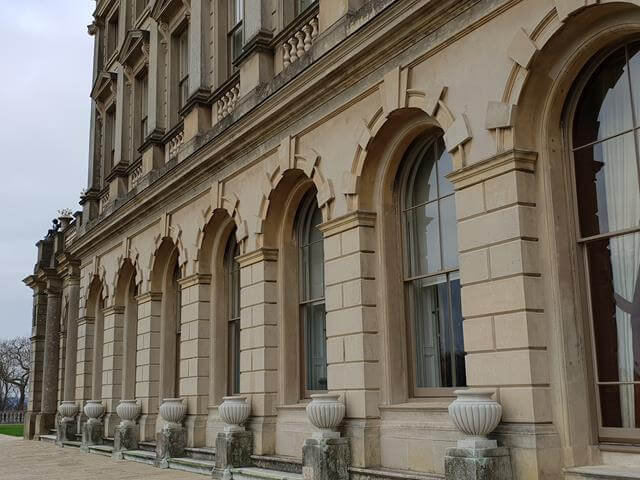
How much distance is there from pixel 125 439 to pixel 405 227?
9.20 m

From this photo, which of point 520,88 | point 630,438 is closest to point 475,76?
point 520,88

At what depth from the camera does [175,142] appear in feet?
55.0

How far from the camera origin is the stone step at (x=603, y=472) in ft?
21.2

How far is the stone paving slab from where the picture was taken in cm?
1266

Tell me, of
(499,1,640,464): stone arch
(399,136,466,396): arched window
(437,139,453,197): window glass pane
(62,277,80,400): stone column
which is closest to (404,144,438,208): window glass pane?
(399,136,466,396): arched window

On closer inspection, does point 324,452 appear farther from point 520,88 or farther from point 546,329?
point 520,88

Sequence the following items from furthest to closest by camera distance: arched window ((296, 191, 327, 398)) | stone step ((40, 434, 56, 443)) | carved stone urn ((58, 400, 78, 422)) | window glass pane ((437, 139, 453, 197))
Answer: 1. stone step ((40, 434, 56, 443))
2. carved stone urn ((58, 400, 78, 422))
3. arched window ((296, 191, 327, 398))
4. window glass pane ((437, 139, 453, 197))

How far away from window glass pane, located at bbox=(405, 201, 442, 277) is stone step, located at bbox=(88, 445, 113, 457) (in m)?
10.2

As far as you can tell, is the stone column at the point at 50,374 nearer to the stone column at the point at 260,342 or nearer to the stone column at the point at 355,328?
the stone column at the point at 260,342

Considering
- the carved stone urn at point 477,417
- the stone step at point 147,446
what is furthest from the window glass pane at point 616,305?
the stone step at point 147,446

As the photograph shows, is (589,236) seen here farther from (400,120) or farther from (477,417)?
(400,120)

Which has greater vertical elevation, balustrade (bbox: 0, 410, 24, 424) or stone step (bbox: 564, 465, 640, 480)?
stone step (bbox: 564, 465, 640, 480)

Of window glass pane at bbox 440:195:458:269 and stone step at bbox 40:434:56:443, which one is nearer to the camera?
window glass pane at bbox 440:195:458:269

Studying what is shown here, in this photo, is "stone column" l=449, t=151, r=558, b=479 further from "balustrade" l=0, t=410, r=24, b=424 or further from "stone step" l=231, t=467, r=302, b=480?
"balustrade" l=0, t=410, r=24, b=424
